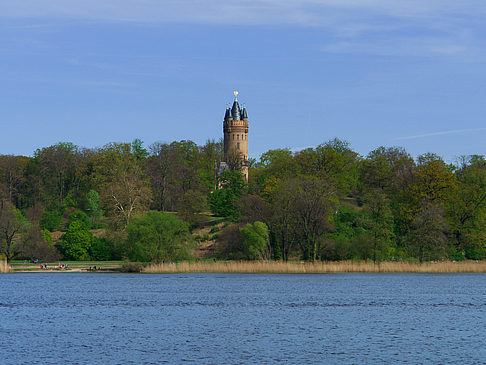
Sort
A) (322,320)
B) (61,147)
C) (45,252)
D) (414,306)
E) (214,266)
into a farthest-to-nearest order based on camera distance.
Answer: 1. (61,147)
2. (45,252)
3. (214,266)
4. (414,306)
5. (322,320)

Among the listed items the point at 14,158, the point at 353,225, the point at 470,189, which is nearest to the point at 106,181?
the point at 14,158

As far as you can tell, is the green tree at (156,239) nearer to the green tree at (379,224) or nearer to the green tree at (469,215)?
the green tree at (379,224)

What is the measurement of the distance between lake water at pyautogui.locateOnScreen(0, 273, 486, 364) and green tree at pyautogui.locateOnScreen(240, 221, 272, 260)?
20.0 m

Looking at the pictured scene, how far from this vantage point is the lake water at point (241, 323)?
29344 mm

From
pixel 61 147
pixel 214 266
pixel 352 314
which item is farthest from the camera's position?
pixel 61 147

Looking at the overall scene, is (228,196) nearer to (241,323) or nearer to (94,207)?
(94,207)

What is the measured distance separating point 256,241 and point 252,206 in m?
19.4

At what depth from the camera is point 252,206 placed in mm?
107250

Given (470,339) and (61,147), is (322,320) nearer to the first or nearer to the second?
(470,339)

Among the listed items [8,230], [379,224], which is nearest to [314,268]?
[379,224]

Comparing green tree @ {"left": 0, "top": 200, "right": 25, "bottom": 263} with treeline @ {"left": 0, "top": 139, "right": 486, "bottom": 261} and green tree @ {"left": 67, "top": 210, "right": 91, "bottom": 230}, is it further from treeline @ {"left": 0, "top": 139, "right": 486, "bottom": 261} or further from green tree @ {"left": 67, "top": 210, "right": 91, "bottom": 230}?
green tree @ {"left": 67, "top": 210, "right": 91, "bottom": 230}

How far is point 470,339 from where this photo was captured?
33219mm

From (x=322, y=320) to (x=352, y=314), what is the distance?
3766 mm

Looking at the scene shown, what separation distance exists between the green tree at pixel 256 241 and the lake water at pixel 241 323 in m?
20.0
